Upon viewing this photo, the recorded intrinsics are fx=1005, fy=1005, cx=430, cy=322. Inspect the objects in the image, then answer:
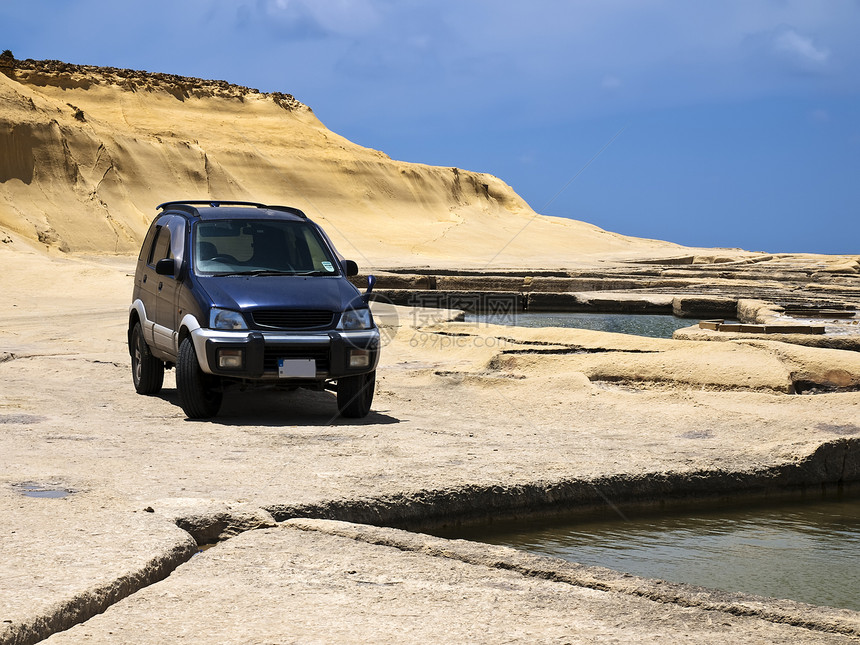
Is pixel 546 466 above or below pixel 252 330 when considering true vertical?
below

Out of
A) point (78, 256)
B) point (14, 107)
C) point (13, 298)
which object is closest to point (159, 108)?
point (14, 107)

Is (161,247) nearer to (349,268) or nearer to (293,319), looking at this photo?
(349,268)

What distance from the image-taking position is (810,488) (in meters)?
6.64

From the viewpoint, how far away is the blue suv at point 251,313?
7.52 m

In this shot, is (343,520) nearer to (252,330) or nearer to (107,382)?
(252,330)

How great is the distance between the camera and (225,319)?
756 centimetres

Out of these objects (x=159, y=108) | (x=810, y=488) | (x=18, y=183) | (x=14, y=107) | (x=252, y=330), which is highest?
Result: (x=159, y=108)

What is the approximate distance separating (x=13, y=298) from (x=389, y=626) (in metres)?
17.6

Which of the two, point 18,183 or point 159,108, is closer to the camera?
point 18,183

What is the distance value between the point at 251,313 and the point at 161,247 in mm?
2052

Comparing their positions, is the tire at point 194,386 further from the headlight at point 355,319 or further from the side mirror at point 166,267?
the headlight at point 355,319

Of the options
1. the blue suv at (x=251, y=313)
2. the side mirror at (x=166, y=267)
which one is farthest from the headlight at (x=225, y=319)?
the side mirror at (x=166, y=267)

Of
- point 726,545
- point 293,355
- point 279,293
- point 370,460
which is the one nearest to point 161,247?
point 279,293

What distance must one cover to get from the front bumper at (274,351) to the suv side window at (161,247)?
1.64 metres
